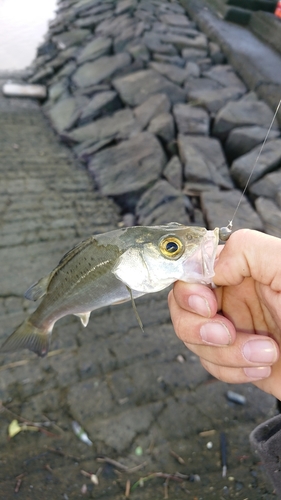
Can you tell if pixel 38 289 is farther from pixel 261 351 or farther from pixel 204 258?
pixel 261 351

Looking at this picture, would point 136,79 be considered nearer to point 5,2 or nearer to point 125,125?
point 125,125

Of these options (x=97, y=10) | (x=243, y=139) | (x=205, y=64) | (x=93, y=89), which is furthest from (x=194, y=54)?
(x=97, y=10)

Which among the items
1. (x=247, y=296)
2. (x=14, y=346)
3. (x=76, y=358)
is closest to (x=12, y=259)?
(x=76, y=358)

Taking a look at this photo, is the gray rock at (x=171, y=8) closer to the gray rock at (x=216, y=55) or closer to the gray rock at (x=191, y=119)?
the gray rock at (x=216, y=55)

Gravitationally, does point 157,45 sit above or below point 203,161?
above

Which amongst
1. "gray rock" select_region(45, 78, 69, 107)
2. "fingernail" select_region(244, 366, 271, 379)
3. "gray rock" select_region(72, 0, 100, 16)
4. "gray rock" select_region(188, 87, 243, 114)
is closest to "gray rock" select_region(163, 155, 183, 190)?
"gray rock" select_region(188, 87, 243, 114)

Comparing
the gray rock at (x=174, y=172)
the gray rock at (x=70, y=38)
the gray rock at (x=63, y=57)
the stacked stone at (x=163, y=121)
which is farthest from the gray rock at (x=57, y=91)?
the gray rock at (x=174, y=172)
